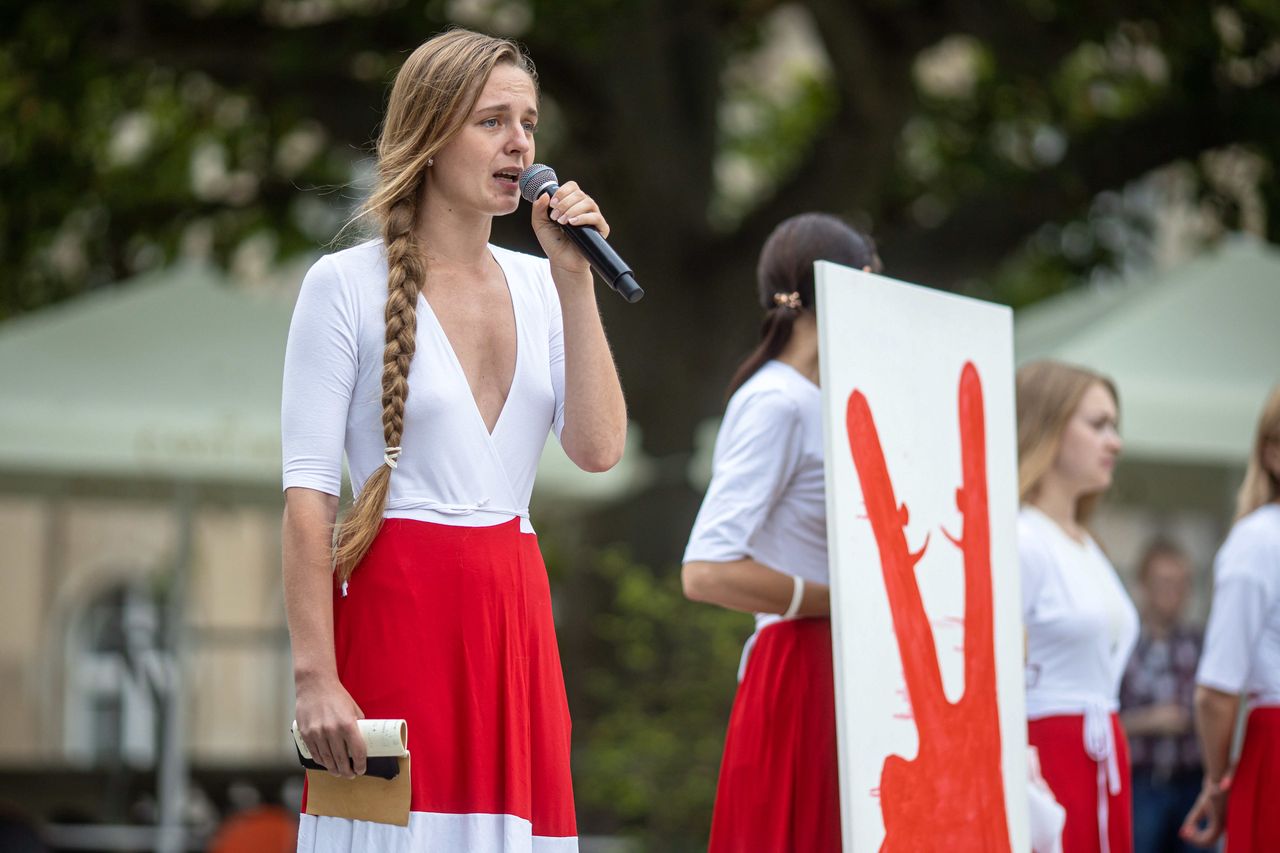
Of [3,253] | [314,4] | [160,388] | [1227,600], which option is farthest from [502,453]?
[3,253]

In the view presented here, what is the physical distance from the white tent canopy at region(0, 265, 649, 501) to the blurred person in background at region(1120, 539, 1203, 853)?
226cm

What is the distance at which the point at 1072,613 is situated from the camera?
406 centimetres

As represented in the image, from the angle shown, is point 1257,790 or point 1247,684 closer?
point 1257,790

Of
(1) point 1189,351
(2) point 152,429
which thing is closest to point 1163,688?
(1) point 1189,351

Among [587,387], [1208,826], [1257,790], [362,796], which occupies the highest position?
[587,387]

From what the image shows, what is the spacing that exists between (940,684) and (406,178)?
1.34 metres

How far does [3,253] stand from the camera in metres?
11.0

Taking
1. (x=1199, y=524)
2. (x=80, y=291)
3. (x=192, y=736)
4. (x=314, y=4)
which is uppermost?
(x=314, y=4)

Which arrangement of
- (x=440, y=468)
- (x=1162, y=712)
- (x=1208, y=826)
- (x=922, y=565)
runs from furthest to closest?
(x=1162, y=712)
(x=1208, y=826)
(x=922, y=565)
(x=440, y=468)

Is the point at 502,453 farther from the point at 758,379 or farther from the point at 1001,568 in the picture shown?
the point at 1001,568

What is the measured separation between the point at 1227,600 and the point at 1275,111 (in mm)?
5296

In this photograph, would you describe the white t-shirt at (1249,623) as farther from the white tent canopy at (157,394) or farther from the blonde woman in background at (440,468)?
the white tent canopy at (157,394)

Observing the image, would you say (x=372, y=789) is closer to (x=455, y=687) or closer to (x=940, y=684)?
(x=455, y=687)

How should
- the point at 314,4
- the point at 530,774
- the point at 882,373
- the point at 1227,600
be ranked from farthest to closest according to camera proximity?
the point at 314,4 < the point at 1227,600 < the point at 882,373 < the point at 530,774
